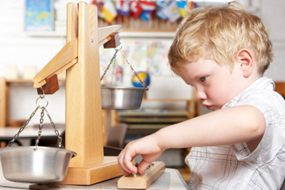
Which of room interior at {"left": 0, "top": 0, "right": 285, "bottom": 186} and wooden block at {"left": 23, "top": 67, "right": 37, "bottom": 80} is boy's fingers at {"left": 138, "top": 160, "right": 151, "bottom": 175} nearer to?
room interior at {"left": 0, "top": 0, "right": 285, "bottom": 186}

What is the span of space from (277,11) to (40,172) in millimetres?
4464

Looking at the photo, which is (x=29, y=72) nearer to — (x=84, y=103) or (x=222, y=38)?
(x=84, y=103)

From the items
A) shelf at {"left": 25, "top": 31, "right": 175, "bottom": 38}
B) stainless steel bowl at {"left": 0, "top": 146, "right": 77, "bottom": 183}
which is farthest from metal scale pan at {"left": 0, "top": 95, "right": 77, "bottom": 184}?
shelf at {"left": 25, "top": 31, "right": 175, "bottom": 38}

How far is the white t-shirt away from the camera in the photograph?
540mm

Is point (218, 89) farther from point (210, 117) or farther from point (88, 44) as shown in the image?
point (88, 44)

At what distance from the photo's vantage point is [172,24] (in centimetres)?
401

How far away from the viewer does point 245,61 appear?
2.13 ft

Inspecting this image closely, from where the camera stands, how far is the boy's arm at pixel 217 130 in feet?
1.54

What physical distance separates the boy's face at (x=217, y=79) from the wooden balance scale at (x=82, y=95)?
0.24 meters

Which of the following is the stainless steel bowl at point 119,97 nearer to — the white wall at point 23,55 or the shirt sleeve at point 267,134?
the shirt sleeve at point 267,134

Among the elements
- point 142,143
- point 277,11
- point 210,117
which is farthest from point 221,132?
point 277,11

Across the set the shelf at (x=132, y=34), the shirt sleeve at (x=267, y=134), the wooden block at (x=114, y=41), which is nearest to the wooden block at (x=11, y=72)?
the shelf at (x=132, y=34)

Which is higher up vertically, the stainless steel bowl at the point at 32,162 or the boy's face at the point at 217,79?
the boy's face at the point at 217,79

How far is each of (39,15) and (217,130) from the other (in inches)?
153
